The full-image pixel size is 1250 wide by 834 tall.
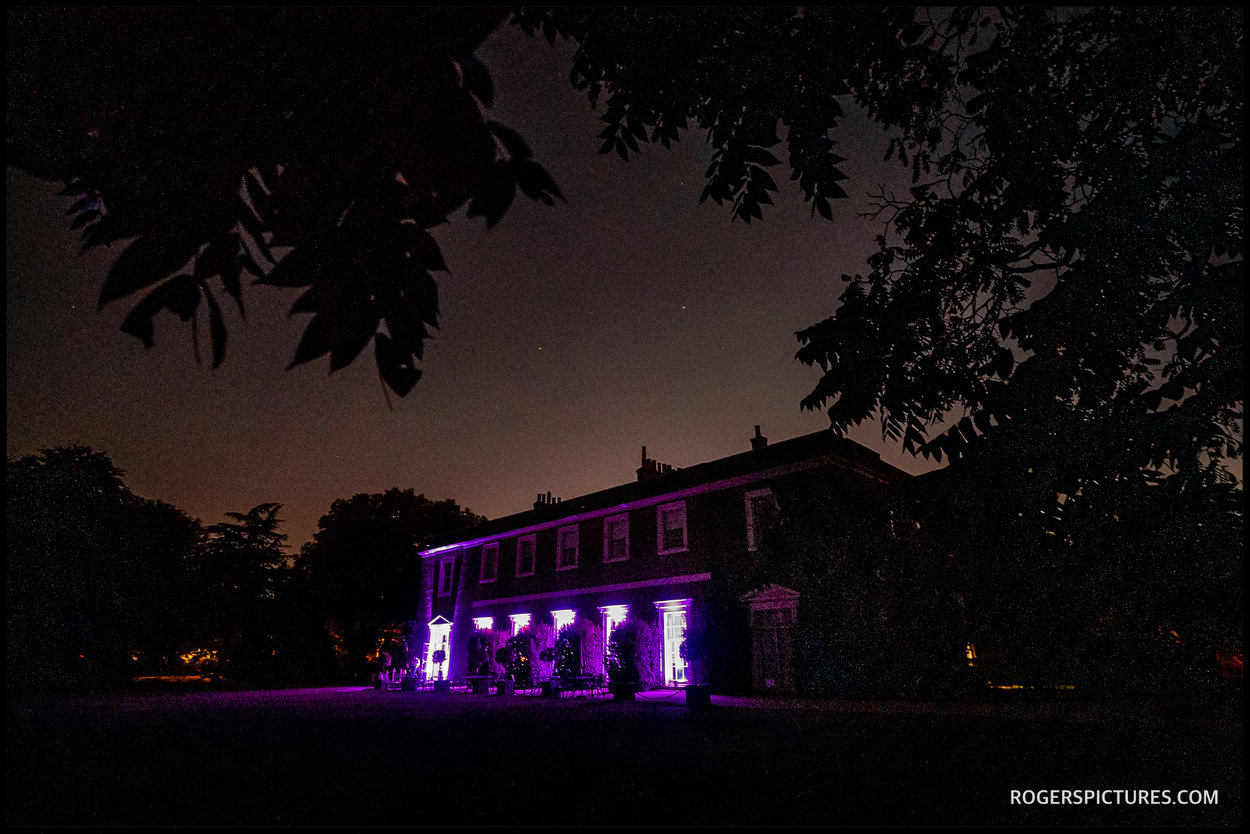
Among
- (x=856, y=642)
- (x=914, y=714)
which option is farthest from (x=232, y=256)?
(x=856, y=642)

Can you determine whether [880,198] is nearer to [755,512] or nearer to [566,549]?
[755,512]

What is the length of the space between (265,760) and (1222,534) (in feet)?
29.1

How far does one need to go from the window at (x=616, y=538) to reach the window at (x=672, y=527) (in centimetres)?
156

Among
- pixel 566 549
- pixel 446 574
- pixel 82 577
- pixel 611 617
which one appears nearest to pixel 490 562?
pixel 446 574

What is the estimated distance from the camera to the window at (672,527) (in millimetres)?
20756

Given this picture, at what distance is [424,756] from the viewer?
732 centimetres

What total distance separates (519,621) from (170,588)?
2033 cm

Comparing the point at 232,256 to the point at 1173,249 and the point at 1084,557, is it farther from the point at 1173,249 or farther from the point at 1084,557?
the point at 1173,249

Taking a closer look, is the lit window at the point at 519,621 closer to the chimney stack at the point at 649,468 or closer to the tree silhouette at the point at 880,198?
the chimney stack at the point at 649,468

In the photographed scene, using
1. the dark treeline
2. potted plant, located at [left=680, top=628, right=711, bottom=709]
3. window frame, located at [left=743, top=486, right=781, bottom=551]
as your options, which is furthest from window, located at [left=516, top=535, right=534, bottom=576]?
the dark treeline

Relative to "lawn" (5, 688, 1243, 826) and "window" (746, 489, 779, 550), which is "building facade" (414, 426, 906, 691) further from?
"lawn" (5, 688, 1243, 826)

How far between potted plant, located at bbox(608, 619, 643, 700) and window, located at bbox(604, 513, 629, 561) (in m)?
2.36

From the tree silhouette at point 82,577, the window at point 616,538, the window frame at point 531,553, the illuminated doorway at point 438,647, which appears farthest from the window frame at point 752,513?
the tree silhouette at point 82,577

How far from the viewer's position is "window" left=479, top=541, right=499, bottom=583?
27734mm
